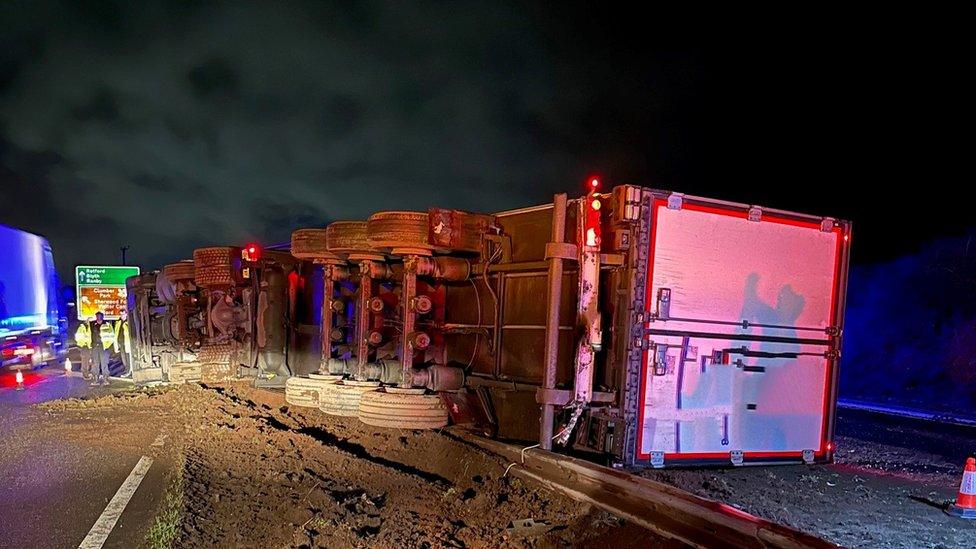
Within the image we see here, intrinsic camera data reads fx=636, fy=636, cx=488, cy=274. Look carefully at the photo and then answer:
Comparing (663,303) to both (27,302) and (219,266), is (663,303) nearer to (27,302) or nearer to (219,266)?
(219,266)

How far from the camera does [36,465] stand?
629 cm

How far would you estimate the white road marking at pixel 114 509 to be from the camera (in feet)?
13.9

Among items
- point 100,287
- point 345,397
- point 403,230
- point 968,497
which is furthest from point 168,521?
point 100,287

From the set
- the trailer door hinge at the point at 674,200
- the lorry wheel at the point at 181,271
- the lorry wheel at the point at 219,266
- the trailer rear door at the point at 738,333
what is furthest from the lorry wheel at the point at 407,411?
the lorry wheel at the point at 181,271

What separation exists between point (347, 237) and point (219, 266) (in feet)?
14.3

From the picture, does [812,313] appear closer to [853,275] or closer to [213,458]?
[213,458]

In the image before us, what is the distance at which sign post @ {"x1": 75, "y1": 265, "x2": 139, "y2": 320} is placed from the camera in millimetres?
26312

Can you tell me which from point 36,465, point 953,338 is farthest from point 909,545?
point 953,338

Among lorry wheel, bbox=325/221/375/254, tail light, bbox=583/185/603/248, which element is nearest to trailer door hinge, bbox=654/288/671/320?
tail light, bbox=583/185/603/248

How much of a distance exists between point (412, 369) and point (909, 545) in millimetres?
5162

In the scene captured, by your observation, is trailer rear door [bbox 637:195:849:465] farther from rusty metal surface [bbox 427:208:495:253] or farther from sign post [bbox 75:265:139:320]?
sign post [bbox 75:265:139:320]

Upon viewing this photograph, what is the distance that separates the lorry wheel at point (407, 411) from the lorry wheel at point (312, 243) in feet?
9.02

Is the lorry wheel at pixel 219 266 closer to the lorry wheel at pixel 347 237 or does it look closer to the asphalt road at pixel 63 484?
the asphalt road at pixel 63 484

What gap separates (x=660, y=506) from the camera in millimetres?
3955
